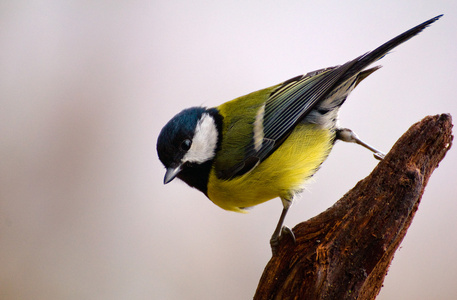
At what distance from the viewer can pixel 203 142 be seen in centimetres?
123

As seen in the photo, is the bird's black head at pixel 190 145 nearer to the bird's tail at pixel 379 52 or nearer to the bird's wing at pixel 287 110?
the bird's wing at pixel 287 110

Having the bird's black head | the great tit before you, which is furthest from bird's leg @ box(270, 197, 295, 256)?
the bird's black head

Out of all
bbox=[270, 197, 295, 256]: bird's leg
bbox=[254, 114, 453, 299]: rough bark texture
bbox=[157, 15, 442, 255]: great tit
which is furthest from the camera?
bbox=[157, 15, 442, 255]: great tit

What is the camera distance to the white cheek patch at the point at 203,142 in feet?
3.93

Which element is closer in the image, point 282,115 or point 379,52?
point 379,52

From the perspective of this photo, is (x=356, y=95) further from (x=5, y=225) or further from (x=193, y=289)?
(x=5, y=225)

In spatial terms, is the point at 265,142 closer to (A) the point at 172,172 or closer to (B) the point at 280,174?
(B) the point at 280,174

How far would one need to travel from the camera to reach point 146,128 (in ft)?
5.88

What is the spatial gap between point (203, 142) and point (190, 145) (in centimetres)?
5

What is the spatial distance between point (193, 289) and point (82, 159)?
2.35 ft

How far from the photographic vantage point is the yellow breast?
1147 millimetres

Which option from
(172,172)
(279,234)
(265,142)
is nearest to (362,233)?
(279,234)

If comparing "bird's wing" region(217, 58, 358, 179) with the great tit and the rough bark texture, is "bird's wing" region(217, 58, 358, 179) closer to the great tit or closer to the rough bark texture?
the great tit

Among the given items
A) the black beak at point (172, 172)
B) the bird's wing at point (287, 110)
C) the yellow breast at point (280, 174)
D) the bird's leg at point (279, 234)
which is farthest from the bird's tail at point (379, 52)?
the black beak at point (172, 172)
